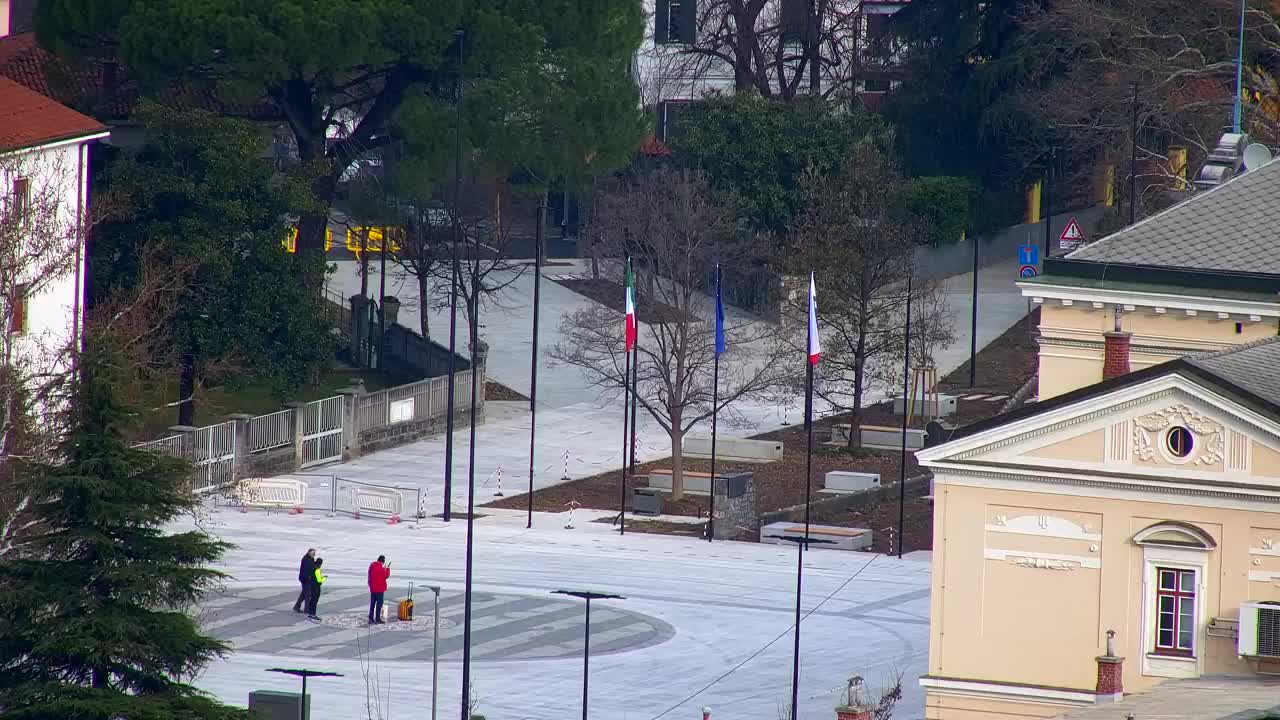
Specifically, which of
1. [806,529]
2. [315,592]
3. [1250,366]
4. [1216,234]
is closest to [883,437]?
[806,529]

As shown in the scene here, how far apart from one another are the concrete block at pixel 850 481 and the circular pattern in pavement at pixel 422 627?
11.9 meters

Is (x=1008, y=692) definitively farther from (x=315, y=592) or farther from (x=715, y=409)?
(x=715, y=409)

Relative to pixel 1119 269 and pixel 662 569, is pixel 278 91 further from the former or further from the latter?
pixel 1119 269

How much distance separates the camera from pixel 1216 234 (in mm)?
38969

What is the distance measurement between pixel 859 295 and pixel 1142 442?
1229 inches

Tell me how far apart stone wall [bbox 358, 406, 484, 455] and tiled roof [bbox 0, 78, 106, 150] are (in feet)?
33.9

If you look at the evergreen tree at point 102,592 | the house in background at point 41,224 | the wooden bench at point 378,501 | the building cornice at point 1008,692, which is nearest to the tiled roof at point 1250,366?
the building cornice at point 1008,692

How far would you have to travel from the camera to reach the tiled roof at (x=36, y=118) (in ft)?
172

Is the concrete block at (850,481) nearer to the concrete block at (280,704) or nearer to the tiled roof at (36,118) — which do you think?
the tiled roof at (36,118)

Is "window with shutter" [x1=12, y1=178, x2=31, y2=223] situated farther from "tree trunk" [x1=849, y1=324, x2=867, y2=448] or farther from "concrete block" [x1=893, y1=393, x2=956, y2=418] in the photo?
"concrete block" [x1=893, y1=393, x2=956, y2=418]

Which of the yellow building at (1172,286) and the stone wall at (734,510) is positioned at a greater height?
the yellow building at (1172,286)

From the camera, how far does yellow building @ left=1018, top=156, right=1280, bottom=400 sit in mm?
37938

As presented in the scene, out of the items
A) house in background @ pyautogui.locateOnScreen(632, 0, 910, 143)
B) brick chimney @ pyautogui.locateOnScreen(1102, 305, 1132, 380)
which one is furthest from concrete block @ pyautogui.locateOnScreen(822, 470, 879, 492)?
house in background @ pyautogui.locateOnScreen(632, 0, 910, 143)

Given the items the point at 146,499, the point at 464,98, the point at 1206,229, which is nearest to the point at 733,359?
the point at 464,98
